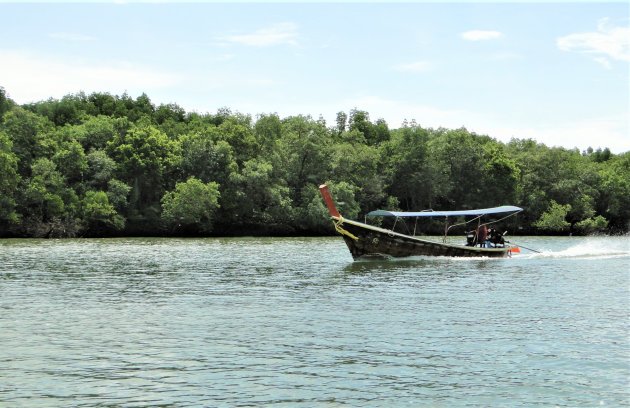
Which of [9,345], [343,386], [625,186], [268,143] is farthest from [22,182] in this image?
[625,186]

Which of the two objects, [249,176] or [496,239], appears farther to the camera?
[249,176]

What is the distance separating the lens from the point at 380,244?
1971 inches

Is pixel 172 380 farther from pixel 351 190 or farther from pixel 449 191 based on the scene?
pixel 449 191

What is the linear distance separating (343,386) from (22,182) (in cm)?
8627

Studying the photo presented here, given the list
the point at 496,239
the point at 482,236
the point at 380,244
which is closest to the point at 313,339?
the point at 380,244

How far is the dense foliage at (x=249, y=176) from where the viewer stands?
312ft

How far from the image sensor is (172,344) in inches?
841

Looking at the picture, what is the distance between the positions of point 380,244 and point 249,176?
5706cm

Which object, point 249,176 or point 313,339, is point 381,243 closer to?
point 313,339

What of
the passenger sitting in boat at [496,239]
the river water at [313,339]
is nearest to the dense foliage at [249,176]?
the passenger sitting in boat at [496,239]

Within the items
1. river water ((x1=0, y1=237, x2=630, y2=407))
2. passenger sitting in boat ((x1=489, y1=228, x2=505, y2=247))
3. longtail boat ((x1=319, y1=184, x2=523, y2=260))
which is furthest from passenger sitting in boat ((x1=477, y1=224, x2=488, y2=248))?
river water ((x1=0, y1=237, x2=630, y2=407))

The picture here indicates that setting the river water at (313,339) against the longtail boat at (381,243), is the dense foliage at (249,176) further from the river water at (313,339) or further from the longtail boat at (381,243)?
the river water at (313,339)

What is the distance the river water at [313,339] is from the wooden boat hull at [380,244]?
25.5 ft

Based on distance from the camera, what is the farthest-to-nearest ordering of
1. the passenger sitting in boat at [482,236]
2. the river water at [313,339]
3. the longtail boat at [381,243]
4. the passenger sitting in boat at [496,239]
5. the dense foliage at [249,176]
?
the dense foliage at [249,176], the passenger sitting in boat at [496,239], the passenger sitting in boat at [482,236], the longtail boat at [381,243], the river water at [313,339]
